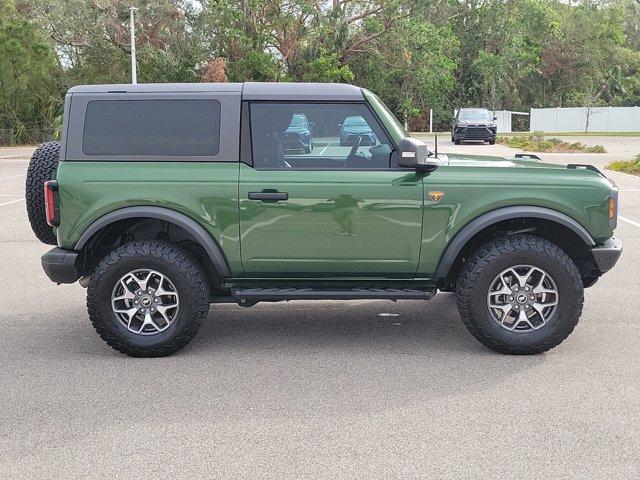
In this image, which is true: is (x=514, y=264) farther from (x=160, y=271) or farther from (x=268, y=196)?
(x=160, y=271)

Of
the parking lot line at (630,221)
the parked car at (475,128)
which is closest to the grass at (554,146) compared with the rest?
the parked car at (475,128)

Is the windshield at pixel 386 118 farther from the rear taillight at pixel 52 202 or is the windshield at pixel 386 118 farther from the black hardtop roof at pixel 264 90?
the rear taillight at pixel 52 202

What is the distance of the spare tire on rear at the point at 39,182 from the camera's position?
5984mm

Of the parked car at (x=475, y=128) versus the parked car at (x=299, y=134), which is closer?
the parked car at (x=299, y=134)

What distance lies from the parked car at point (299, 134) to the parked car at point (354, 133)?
0.22 metres

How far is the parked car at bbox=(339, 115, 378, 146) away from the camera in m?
5.72

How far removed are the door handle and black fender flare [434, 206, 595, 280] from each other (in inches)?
45.8

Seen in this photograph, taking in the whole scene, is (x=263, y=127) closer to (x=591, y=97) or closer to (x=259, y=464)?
(x=259, y=464)

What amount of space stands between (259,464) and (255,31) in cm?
4448

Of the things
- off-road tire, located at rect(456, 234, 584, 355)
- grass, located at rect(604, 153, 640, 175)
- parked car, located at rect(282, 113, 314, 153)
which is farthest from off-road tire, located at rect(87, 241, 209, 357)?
grass, located at rect(604, 153, 640, 175)

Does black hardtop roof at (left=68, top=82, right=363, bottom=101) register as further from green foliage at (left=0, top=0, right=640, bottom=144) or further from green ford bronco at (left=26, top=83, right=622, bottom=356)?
green foliage at (left=0, top=0, right=640, bottom=144)

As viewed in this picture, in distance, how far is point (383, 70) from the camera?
170 feet

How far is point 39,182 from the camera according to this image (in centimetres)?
598

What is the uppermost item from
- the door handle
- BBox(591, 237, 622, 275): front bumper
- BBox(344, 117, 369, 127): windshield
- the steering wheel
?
BBox(344, 117, 369, 127): windshield
